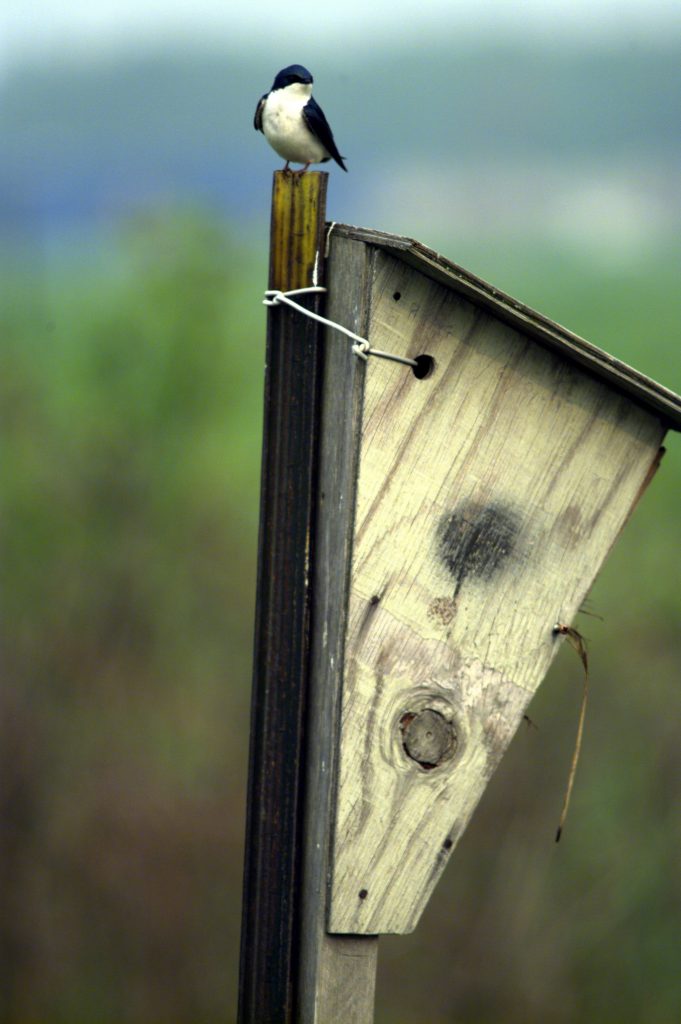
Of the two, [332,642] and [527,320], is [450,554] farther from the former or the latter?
[527,320]

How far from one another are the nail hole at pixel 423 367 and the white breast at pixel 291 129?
540 millimetres

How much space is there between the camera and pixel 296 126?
219cm

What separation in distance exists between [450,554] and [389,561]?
0.11 m

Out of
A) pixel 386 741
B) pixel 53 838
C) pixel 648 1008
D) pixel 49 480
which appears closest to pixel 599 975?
pixel 648 1008

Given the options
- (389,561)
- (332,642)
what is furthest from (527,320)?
(332,642)

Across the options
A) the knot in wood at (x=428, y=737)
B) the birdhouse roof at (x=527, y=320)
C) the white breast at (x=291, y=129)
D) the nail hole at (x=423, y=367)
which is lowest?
the knot in wood at (x=428, y=737)

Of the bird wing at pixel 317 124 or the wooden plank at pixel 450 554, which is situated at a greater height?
the bird wing at pixel 317 124

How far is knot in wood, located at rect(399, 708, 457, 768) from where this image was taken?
1886mm

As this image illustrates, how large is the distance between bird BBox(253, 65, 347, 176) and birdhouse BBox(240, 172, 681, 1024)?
0.39 metres

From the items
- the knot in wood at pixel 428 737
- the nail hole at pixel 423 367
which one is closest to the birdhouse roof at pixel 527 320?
the nail hole at pixel 423 367

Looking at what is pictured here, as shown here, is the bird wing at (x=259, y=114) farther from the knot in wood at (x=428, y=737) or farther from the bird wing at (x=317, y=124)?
the knot in wood at (x=428, y=737)

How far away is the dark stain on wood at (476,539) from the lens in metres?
1.89

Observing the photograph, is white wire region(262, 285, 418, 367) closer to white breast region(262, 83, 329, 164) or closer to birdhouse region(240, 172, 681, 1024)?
birdhouse region(240, 172, 681, 1024)

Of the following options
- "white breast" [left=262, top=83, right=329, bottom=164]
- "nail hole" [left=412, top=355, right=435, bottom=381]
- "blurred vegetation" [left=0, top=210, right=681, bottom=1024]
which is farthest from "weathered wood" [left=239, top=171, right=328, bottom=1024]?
"blurred vegetation" [left=0, top=210, right=681, bottom=1024]
